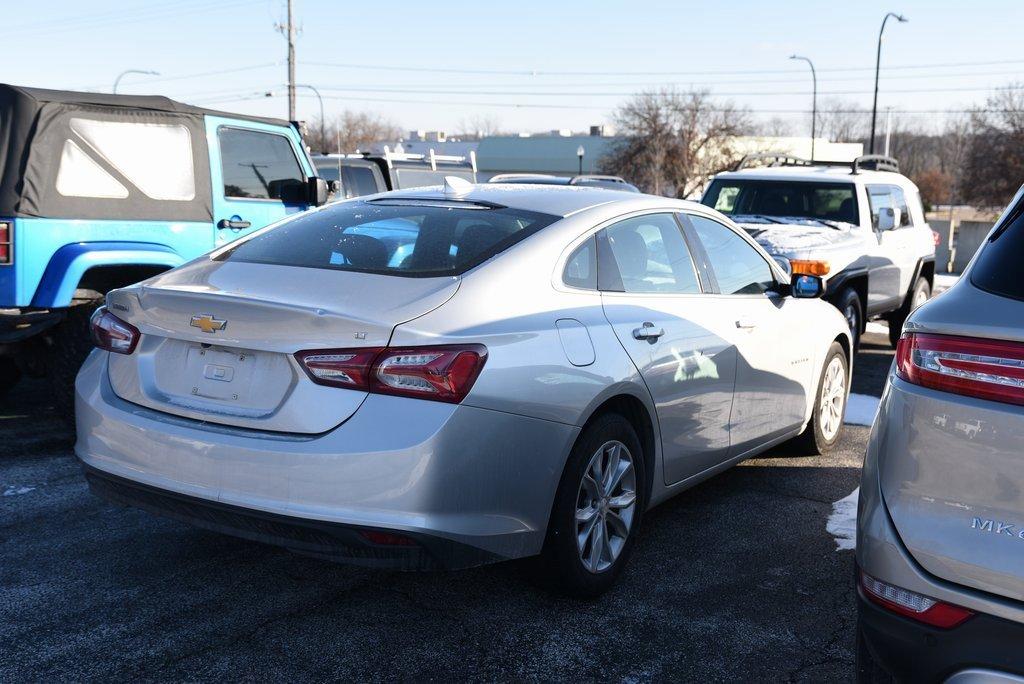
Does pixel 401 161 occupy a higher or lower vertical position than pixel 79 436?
higher

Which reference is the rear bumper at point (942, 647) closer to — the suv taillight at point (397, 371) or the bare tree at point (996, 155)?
the suv taillight at point (397, 371)

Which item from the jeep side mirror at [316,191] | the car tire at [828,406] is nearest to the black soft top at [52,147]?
the jeep side mirror at [316,191]

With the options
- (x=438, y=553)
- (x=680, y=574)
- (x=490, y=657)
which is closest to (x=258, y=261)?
(x=438, y=553)

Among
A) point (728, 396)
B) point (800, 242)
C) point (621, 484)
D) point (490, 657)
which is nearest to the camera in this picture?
point (490, 657)

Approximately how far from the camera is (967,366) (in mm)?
2496

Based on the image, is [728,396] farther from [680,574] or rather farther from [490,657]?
[490,657]

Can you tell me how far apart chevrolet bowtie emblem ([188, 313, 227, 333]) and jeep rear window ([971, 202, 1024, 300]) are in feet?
7.73

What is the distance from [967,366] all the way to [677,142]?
194ft

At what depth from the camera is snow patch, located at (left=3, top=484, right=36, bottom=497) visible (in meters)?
5.23

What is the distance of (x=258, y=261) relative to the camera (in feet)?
13.4

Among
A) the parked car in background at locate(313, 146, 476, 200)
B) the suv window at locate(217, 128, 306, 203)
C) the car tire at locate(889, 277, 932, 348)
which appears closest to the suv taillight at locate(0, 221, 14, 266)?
the suv window at locate(217, 128, 306, 203)

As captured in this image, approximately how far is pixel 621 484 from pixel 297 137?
5.16m

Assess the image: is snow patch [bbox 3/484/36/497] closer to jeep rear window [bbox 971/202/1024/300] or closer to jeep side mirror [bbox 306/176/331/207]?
jeep side mirror [bbox 306/176/331/207]

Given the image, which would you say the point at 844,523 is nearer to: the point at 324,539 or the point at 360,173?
the point at 324,539
